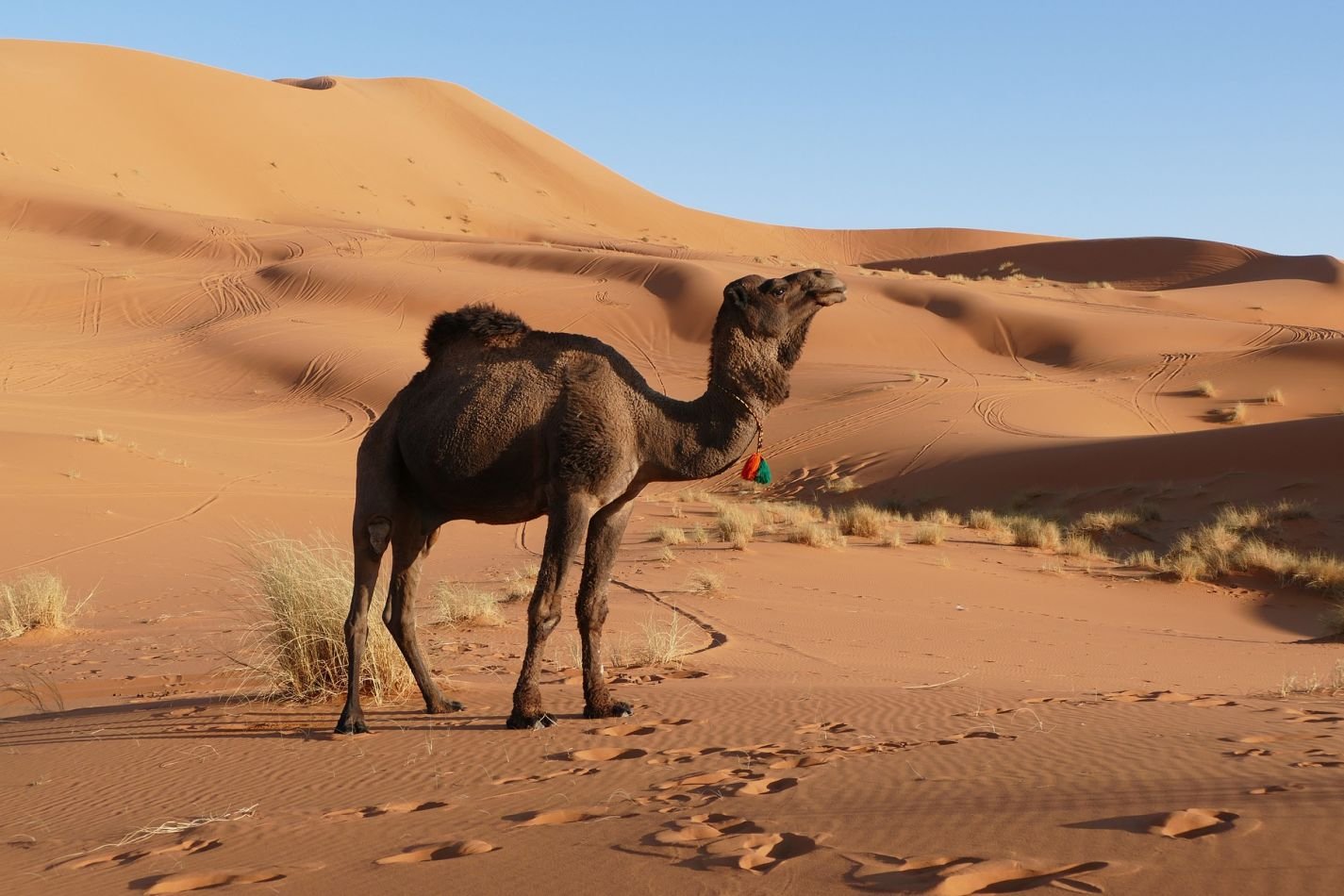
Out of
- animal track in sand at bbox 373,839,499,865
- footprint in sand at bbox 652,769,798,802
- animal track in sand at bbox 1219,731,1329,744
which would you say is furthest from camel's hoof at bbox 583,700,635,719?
animal track in sand at bbox 1219,731,1329,744

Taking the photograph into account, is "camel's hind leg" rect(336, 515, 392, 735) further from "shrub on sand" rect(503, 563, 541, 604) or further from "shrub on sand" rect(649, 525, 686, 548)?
"shrub on sand" rect(649, 525, 686, 548)

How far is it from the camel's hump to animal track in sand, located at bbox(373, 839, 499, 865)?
3.45 meters

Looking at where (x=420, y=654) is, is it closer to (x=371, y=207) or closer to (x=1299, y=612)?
(x=1299, y=612)

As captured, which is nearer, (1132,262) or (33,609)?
(33,609)

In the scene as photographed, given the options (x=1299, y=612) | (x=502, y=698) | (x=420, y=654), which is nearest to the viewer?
(x=420, y=654)

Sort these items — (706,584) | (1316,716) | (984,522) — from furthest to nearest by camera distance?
(984,522)
(706,584)
(1316,716)

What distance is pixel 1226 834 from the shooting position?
3686 mm

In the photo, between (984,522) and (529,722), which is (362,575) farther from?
(984,522)

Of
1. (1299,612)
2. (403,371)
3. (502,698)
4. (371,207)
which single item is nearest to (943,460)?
(1299,612)

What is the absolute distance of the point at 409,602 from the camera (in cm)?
749

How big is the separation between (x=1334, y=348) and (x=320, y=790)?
41045 mm

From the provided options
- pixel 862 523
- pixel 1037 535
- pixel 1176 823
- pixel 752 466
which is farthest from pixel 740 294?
pixel 1037 535

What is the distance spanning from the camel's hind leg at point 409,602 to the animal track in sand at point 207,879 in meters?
3.04

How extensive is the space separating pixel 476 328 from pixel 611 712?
2.38m
